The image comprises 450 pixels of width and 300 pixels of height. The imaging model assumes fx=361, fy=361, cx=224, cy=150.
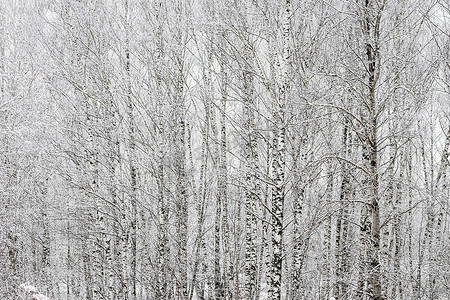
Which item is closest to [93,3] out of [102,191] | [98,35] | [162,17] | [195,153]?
[98,35]

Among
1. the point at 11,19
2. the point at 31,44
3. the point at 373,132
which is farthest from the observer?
the point at 11,19

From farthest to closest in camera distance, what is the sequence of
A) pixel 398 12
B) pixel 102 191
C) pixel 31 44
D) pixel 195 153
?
pixel 195 153 → pixel 31 44 → pixel 102 191 → pixel 398 12

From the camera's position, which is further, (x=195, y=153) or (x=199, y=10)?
(x=195, y=153)

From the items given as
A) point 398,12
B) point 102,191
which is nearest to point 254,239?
point 102,191

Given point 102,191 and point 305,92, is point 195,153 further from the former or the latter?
point 305,92

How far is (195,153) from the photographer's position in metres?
22.1

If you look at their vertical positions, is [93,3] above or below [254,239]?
above

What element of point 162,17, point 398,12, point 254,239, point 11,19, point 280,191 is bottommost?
point 254,239

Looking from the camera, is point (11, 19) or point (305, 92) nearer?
point (305, 92)

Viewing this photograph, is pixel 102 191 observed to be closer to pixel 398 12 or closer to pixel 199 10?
pixel 199 10

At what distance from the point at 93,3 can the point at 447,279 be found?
43.9ft

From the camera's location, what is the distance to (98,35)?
11.3 metres

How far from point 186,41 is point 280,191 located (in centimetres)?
636

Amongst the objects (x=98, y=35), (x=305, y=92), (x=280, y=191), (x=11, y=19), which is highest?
(x=11, y=19)
